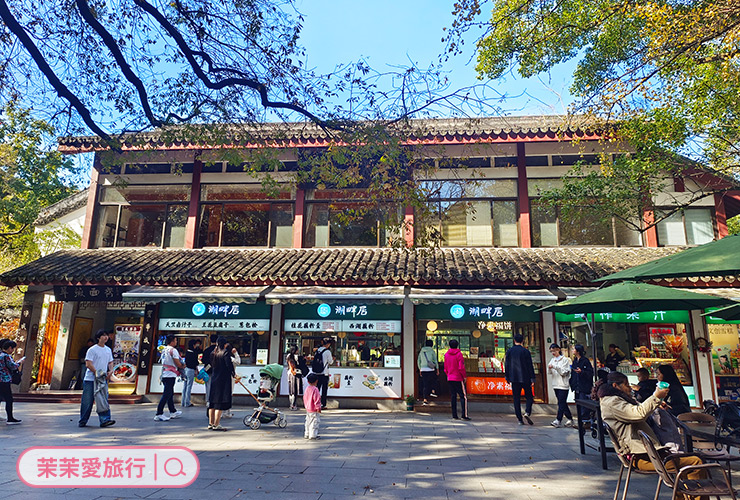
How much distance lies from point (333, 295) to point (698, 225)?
956cm

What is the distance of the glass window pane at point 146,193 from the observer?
1304 centimetres

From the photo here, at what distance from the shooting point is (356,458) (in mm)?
5746

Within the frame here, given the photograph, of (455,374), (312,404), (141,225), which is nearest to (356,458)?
(312,404)

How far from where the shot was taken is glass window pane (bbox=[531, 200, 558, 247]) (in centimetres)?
1188

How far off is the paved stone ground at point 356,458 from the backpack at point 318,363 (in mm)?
972

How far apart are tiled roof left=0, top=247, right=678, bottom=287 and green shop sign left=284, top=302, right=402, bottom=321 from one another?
62cm

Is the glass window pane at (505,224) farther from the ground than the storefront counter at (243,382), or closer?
farther from the ground

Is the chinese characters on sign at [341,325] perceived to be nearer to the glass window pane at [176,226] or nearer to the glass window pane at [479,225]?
the glass window pane at [479,225]

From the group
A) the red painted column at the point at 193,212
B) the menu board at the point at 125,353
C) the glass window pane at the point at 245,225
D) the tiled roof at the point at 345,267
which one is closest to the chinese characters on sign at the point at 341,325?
the tiled roof at the point at 345,267

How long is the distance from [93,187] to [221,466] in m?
11.0

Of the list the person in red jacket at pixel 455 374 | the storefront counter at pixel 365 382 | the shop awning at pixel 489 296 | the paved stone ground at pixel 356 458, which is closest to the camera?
the paved stone ground at pixel 356 458

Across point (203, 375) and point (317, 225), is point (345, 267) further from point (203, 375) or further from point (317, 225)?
point (203, 375)

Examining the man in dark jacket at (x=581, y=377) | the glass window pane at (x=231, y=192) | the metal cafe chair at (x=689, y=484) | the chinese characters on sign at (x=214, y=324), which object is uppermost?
the glass window pane at (x=231, y=192)

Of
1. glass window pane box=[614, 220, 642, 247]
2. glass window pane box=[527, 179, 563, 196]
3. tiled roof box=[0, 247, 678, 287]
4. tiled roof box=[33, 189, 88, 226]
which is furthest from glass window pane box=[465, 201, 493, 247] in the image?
tiled roof box=[33, 189, 88, 226]
